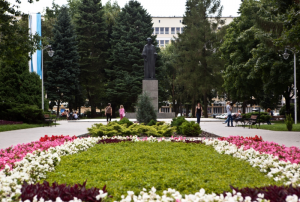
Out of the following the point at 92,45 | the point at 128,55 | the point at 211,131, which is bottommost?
the point at 211,131

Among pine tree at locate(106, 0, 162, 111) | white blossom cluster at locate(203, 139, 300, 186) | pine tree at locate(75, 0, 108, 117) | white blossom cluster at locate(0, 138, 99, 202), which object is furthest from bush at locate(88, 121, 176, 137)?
pine tree at locate(75, 0, 108, 117)

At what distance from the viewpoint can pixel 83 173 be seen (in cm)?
564

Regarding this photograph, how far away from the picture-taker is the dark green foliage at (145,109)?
16891 mm

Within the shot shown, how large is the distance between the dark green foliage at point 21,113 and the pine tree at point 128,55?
A: 20.1m

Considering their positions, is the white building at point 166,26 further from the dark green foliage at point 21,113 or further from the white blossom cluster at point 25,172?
the white blossom cluster at point 25,172

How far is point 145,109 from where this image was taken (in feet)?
55.9

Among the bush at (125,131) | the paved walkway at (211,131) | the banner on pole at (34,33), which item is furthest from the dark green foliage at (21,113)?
the bush at (125,131)

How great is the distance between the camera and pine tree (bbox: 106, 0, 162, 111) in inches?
1721

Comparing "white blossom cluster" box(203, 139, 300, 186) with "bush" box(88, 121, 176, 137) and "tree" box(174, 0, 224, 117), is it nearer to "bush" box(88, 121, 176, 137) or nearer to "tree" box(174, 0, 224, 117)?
"bush" box(88, 121, 176, 137)

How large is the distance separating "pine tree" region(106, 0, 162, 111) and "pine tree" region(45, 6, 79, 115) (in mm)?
4991

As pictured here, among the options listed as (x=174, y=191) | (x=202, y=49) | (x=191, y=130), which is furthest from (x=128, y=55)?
(x=174, y=191)

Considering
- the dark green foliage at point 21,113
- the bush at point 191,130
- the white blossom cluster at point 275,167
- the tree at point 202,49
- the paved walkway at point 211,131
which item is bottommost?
the paved walkway at point 211,131

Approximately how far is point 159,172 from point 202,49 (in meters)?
38.8

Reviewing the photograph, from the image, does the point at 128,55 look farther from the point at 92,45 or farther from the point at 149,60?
the point at 149,60
